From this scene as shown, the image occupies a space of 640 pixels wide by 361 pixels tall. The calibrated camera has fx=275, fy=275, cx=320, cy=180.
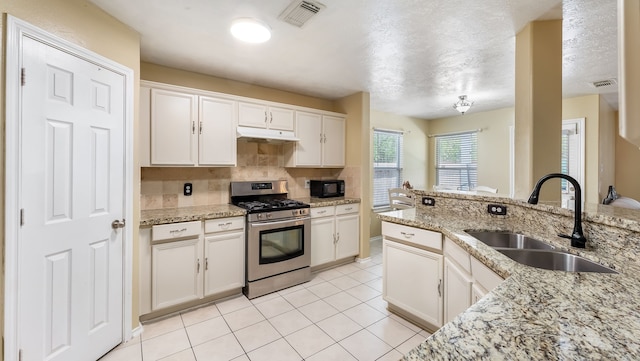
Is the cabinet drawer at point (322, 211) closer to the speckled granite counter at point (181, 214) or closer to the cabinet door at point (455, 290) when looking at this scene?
the speckled granite counter at point (181, 214)

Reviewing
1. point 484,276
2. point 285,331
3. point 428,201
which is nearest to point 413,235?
point 428,201

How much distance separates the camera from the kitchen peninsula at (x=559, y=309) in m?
0.62

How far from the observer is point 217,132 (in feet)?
9.65

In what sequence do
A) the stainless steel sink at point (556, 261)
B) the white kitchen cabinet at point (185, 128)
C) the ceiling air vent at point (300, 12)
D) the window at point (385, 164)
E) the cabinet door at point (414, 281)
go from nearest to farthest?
1. the stainless steel sink at point (556, 261)
2. the ceiling air vent at point (300, 12)
3. the cabinet door at point (414, 281)
4. the white kitchen cabinet at point (185, 128)
5. the window at point (385, 164)

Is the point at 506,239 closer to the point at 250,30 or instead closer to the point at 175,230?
the point at 250,30

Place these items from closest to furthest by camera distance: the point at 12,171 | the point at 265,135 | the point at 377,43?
the point at 12,171 < the point at 377,43 < the point at 265,135

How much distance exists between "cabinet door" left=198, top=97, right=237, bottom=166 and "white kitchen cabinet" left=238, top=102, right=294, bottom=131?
0.39 ft

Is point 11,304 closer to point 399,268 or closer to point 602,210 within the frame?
point 399,268

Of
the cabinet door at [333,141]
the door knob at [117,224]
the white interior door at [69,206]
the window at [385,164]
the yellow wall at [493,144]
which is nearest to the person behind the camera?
the white interior door at [69,206]

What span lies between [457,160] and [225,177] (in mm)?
4456

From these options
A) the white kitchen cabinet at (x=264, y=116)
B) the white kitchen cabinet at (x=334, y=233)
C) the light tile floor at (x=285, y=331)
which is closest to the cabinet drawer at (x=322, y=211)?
the white kitchen cabinet at (x=334, y=233)

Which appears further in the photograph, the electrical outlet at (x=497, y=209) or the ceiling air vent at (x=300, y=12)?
the electrical outlet at (x=497, y=209)

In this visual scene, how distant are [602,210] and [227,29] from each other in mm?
2708

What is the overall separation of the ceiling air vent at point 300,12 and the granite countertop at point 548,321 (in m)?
1.87
